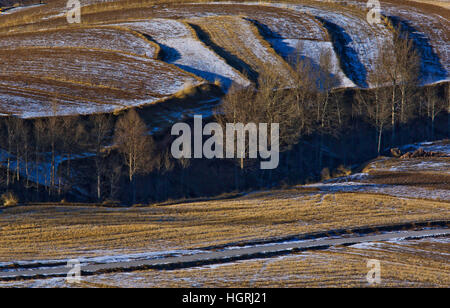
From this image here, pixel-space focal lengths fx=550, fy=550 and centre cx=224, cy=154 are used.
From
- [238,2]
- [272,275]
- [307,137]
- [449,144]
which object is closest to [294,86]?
[307,137]

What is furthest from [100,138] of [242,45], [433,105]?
[433,105]

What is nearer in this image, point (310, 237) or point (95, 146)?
point (310, 237)

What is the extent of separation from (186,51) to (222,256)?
150ft

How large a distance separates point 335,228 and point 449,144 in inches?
998

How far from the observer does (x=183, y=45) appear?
75.1m

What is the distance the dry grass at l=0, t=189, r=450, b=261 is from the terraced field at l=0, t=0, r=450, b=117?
1842 centimetres

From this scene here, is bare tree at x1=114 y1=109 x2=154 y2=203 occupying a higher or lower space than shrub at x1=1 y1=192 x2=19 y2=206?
higher

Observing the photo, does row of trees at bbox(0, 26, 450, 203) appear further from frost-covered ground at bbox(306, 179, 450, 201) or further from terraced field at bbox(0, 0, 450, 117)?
frost-covered ground at bbox(306, 179, 450, 201)

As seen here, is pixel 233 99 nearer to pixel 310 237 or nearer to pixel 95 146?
pixel 95 146

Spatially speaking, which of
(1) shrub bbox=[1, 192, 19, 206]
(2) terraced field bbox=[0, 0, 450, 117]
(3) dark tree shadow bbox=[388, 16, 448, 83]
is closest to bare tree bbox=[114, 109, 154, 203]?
(2) terraced field bbox=[0, 0, 450, 117]

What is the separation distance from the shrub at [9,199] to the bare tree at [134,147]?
30.1ft

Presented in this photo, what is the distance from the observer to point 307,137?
183 ft

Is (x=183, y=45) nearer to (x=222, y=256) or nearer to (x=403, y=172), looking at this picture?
(x=403, y=172)

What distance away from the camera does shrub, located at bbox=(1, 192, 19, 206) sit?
41688 mm
